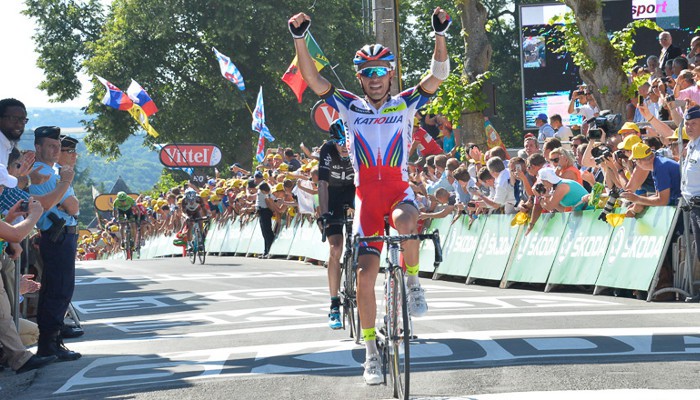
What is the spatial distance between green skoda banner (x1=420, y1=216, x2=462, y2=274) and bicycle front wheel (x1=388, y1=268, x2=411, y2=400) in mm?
12730

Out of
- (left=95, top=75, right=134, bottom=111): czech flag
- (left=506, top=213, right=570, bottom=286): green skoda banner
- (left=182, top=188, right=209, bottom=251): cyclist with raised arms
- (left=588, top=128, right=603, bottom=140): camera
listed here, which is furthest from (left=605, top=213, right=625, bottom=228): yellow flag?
(left=95, top=75, right=134, bottom=111): czech flag

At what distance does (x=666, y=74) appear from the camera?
21.7 metres

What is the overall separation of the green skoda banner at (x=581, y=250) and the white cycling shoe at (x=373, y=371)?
325 inches

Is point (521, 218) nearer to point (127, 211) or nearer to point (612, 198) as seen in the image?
point (612, 198)

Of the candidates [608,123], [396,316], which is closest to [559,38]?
[608,123]

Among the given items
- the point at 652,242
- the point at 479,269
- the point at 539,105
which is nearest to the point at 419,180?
the point at 479,269

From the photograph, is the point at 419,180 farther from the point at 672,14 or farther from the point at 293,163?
the point at 672,14

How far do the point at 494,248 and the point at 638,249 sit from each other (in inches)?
160

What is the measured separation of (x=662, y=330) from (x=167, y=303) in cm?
905

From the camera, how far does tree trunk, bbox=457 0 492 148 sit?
3056 centimetres

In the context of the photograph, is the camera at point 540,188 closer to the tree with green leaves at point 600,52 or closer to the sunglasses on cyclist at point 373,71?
the tree with green leaves at point 600,52

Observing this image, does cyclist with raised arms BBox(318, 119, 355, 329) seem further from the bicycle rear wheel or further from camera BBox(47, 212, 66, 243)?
the bicycle rear wheel

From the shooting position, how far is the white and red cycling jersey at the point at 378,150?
356 inches

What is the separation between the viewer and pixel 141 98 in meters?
44.0
